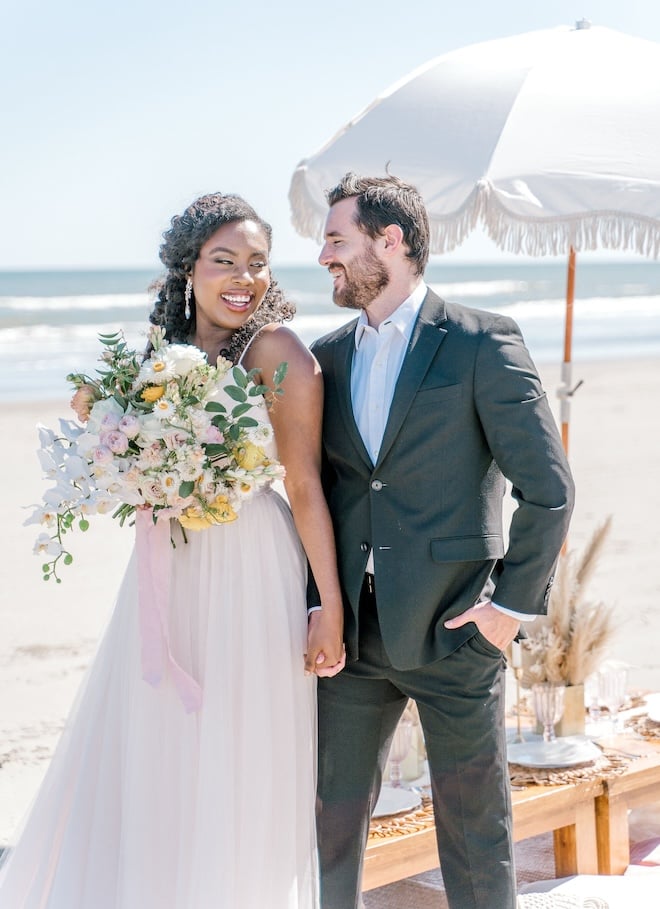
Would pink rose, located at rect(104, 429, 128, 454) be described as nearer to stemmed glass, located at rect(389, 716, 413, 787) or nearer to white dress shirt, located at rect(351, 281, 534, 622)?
white dress shirt, located at rect(351, 281, 534, 622)

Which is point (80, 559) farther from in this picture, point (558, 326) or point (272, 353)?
point (558, 326)

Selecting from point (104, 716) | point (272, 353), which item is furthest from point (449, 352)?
point (104, 716)

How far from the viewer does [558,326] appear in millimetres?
27406

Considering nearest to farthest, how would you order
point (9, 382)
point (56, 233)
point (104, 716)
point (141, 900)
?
point (141, 900), point (104, 716), point (9, 382), point (56, 233)

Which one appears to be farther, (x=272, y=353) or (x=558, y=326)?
(x=558, y=326)

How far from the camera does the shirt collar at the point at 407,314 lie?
3092 mm

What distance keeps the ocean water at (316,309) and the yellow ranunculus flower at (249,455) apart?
719 centimetres

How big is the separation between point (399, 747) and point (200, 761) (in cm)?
113

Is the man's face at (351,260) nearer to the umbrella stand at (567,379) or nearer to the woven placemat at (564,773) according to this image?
the woven placemat at (564,773)

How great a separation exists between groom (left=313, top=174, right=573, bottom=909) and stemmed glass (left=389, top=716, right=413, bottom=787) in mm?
794

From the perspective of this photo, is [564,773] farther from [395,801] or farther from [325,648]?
[325,648]

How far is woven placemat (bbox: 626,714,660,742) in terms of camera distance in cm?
445

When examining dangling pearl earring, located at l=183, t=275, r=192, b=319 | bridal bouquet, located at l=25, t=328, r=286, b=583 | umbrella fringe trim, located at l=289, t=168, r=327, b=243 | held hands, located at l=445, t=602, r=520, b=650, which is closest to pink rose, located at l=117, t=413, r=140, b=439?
bridal bouquet, located at l=25, t=328, r=286, b=583

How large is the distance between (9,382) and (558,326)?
1393 centimetres
